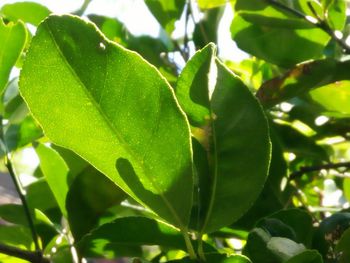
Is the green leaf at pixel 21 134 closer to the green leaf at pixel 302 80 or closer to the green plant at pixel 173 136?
the green plant at pixel 173 136

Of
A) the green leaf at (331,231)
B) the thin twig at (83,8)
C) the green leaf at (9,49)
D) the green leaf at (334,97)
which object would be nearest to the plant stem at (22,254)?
the green leaf at (9,49)

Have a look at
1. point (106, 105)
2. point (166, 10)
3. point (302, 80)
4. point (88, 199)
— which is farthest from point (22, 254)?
point (166, 10)

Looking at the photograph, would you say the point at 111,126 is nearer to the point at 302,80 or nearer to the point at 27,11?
→ the point at 302,80

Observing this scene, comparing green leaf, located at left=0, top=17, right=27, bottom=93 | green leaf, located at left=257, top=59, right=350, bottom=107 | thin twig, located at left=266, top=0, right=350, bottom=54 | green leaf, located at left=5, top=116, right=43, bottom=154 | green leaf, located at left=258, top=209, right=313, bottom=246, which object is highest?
green leaf, located at left=0, top=17, right=27, bottom=93

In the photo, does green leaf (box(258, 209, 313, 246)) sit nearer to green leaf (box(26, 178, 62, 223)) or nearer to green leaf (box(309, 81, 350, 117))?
green leaf (box(309, 81, 350, 117))

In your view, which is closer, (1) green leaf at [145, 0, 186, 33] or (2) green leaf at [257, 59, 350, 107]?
(2) green leaf at [257, 59, 350, 107]

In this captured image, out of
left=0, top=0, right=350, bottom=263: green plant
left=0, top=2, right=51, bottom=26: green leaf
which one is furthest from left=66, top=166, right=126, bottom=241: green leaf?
left=0, top=2, right=51, bottom=26: green leaf

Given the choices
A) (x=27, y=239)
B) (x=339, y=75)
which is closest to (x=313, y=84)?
(x=339, y=75)
